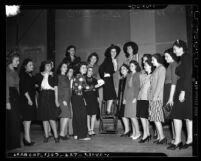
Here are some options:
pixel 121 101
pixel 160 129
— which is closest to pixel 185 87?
pixel 160 129

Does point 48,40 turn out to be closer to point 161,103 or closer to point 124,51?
point 124,51

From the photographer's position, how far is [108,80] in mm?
4773

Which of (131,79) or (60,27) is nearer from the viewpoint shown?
(131,79)

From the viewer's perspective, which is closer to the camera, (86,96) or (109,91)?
(86,96)

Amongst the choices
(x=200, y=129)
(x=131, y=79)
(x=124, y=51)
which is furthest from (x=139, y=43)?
(x=200, y=129)

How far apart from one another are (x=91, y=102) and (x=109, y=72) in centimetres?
71

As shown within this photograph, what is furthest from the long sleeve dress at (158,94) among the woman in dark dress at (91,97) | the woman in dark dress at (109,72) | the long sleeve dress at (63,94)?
the long sleeve dress at (63,94)

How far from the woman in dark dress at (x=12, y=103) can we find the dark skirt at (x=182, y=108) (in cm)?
201

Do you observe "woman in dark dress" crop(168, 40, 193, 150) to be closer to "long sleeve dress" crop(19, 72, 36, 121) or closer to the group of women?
the group of women

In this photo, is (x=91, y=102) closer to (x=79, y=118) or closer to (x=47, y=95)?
(x=79, y=118)

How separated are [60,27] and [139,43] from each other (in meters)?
1.51

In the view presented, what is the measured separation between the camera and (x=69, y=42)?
5.30 meters

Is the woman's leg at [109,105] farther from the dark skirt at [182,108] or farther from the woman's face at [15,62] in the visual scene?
the woman's face at [15,62]

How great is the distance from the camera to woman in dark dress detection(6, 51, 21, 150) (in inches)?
139
